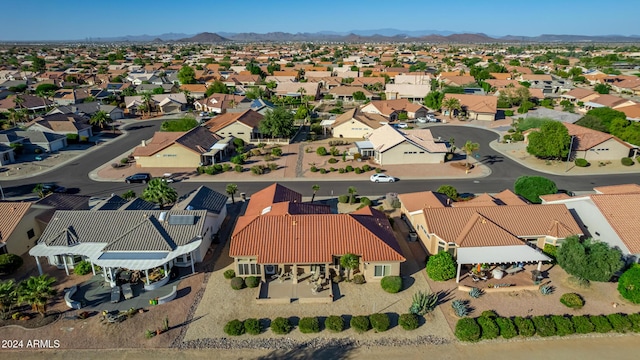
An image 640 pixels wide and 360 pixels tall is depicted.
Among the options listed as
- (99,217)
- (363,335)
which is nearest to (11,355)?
(99,217)

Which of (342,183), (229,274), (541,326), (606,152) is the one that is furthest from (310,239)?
(606,152)

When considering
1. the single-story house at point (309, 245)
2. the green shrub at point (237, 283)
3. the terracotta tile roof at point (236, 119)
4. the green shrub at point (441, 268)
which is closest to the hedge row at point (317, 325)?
the green shrub at point (237, 283)

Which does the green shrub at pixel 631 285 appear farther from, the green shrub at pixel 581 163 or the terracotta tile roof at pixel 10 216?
the terracotta tile roof at pixel 10 216

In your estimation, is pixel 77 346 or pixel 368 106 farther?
pixel 368 106

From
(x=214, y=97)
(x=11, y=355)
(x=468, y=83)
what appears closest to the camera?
(x=11, y=355)

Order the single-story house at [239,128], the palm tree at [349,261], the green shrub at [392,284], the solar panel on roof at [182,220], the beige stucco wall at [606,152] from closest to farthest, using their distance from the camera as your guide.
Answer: the green shrub at [392,284] < the palm tree at [349,261] < the solar panel on roof at [182,220] < the beige stucco wall at [606,152] < the single-story house at [239,128]

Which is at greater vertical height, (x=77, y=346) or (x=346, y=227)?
(x=346, y=227)

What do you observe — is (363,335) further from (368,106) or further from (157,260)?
(368,106)
